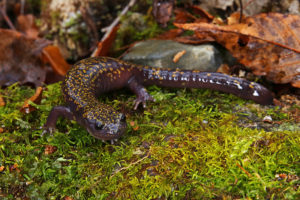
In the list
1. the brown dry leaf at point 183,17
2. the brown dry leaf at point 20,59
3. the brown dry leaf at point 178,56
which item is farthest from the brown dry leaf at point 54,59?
the brown dry leaf at point 183,17

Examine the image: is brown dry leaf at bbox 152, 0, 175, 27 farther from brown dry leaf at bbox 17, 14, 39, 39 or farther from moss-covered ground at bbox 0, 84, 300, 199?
brown dry leaf at bbox 17, 14, 39, 39

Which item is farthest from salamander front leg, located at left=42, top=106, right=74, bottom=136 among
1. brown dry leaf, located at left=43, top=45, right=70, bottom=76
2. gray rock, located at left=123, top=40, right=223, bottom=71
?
brown dry leaf, located at left=43, top=45, right=70, bottom=76

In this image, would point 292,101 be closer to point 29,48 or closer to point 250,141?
point 250,141

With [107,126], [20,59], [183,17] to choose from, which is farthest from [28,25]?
[107,126]

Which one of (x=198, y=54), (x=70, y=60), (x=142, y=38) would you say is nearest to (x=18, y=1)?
(x=70, y=60)

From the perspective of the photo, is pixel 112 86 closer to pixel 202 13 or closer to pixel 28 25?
pixel 202 13

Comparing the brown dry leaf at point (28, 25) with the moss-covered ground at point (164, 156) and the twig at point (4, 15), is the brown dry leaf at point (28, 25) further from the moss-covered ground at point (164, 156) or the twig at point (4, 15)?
the moss-covered ground at point (164, 156)
